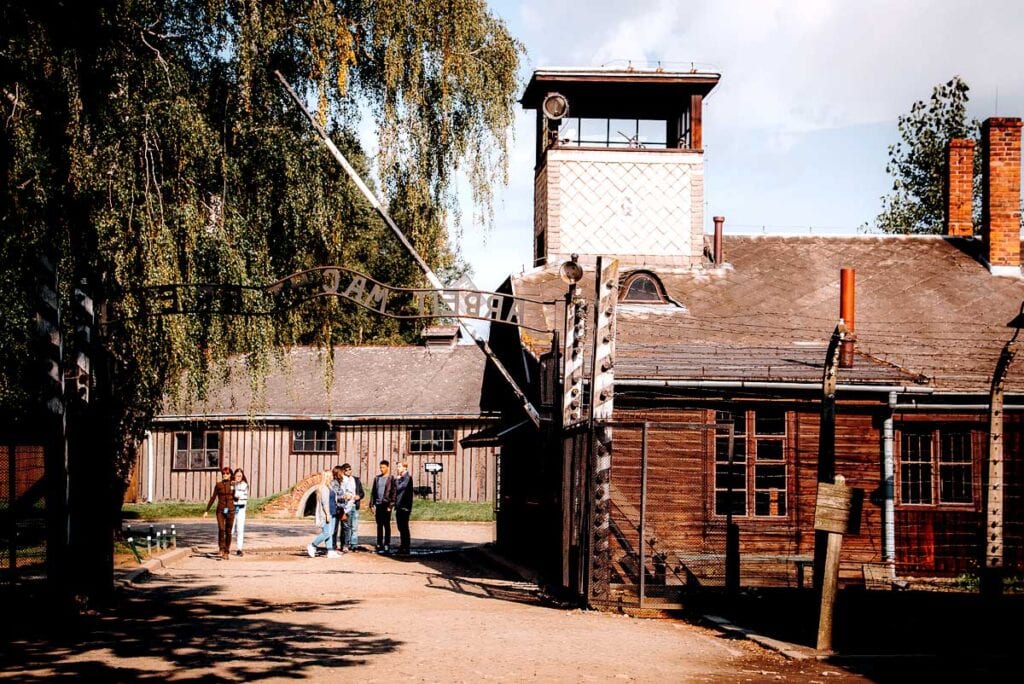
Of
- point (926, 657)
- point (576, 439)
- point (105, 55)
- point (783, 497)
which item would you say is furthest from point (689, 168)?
point (926, 657)

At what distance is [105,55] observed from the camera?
50.4 feet

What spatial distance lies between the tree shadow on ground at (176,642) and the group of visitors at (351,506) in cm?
818

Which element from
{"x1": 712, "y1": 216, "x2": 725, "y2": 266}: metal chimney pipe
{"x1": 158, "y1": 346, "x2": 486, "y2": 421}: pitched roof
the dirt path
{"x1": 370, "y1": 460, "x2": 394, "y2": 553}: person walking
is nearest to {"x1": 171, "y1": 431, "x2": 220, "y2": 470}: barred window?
{"x1": 158, "y1": 346, "x2": 486, "y2": 421}: pitched roof

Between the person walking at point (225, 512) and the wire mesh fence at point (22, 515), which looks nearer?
the wire mesh fence at point (22, 515)

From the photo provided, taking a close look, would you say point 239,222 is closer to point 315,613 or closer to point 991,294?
point 315,613

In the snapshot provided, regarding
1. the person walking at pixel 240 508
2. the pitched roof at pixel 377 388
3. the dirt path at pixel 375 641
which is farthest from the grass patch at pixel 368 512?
the dirt path at pixel 375 641

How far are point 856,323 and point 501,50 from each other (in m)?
9.81

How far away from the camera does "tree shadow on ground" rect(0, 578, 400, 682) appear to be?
→ 10.5 meters

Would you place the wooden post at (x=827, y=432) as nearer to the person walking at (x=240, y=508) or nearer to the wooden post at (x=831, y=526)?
the wooden post at (x=831, y=526)

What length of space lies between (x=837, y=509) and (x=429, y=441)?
3103 centimetres

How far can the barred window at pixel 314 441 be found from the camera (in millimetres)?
42031

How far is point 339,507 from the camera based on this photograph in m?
25.5

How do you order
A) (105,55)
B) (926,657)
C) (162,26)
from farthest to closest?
1. (162,26)
2. (105,55)
3. (926,657)

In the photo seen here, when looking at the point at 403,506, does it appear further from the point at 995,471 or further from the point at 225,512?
the point at 995,471
